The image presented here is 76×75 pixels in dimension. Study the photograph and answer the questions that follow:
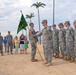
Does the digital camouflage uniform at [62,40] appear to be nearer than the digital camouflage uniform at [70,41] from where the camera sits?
No

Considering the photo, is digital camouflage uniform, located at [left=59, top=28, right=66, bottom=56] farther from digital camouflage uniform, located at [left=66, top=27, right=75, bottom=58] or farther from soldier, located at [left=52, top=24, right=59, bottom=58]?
digital camouflage uniform, located at [left=66, top=27, right=75, bottom=58]

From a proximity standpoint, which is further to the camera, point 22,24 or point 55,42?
point 55,42

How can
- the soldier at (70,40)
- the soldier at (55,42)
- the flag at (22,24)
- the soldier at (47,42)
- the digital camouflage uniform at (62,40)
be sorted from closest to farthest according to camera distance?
the soldier at (47,42), the soldier at (70,40), the digital camouflage uniform at (62,40), the flag at (22,24), the soldier at (55,42)

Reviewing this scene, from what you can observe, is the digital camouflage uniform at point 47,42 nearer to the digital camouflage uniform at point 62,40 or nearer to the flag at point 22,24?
the digital camouflage uniform at point 62,40

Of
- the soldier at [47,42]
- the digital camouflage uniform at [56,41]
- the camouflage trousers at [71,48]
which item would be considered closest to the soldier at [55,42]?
the digital camouflage uniform at [56,41]

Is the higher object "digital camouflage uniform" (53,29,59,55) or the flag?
the flag

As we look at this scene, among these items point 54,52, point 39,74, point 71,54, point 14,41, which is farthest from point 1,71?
point 14,41

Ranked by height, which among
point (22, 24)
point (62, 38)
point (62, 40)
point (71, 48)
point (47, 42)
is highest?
Answer: point (22, 24)

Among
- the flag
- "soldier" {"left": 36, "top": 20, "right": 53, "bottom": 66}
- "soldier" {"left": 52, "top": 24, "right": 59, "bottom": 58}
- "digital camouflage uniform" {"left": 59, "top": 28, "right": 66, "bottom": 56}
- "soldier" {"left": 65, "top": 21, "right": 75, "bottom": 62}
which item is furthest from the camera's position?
"soldier" {"left": 52, "top": 24, "right": 59, "bottom": 58}

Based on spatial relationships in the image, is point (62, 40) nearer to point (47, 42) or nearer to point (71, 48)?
point (71, 48)

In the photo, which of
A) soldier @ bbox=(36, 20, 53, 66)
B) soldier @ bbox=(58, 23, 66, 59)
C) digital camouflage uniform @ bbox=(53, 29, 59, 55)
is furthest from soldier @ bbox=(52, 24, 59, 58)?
soldier @ bbox=(36, 20, 53, 66)

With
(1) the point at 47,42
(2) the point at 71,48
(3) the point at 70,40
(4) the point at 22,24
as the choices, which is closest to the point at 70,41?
(3) the point at 70,40

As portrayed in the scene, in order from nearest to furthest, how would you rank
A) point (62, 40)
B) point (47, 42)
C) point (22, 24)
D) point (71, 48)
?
point (47, 42)
point (71, 48)
point (62, 40)
point (22, 24)

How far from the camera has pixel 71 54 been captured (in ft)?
43.3
